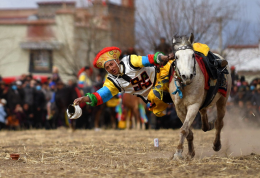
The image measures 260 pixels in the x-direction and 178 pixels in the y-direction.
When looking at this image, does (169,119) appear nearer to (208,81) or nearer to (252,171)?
(208,81)

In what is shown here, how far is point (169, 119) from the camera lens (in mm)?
16625

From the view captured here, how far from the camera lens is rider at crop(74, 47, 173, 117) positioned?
312 inches

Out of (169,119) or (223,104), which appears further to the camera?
(169,119)

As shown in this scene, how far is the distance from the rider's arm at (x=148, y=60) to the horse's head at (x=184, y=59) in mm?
369

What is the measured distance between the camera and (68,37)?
84.9ft

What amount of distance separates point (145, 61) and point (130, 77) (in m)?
0.47

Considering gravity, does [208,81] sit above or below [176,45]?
below

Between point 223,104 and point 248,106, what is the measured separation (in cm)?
676

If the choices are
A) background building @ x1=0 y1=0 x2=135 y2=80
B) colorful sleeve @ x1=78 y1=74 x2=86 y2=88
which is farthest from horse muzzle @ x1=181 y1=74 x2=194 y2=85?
background building @ x1=0 y1=0 x2=135 y2=80

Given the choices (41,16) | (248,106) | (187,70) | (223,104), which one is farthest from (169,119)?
(41,16)

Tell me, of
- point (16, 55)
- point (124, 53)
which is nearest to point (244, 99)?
point (124, 53)

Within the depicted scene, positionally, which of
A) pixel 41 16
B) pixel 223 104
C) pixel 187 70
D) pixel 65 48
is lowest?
pixel 223 104

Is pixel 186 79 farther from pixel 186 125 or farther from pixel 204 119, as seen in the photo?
pixel 204 119

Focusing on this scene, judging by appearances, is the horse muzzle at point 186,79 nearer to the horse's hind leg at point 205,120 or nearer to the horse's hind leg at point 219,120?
the horse's hind leg at point 205,120
